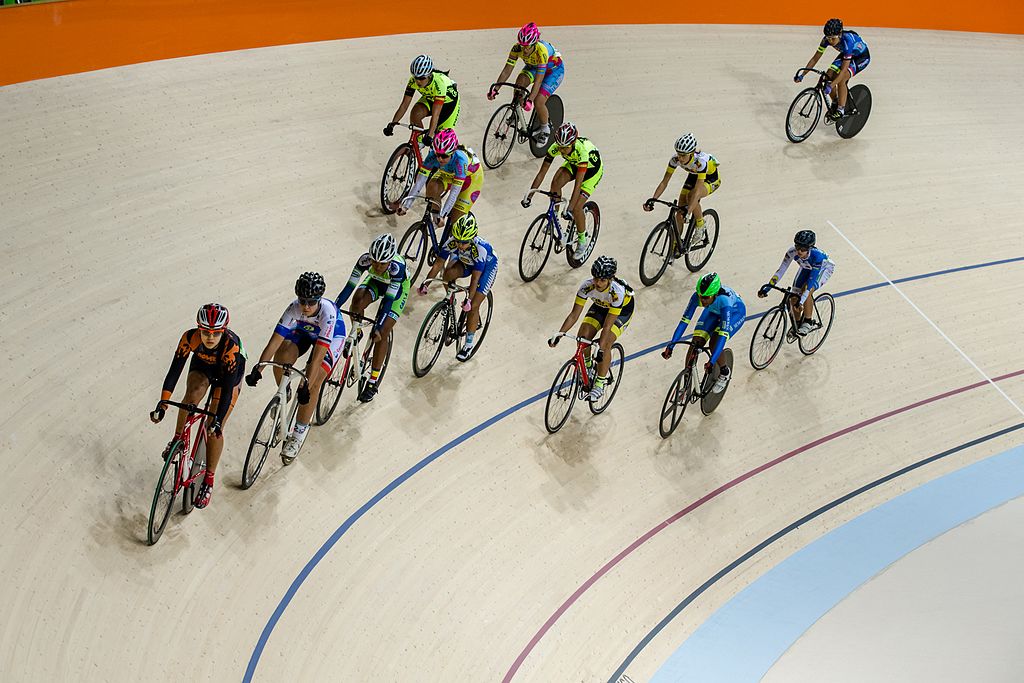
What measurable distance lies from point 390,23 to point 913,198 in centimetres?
554

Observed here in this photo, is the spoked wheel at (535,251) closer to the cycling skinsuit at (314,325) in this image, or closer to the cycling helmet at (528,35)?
the cycling helmet at (528,35)

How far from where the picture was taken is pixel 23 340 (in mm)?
6238

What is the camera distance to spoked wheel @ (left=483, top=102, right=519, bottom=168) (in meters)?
9.02

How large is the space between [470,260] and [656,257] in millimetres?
2276

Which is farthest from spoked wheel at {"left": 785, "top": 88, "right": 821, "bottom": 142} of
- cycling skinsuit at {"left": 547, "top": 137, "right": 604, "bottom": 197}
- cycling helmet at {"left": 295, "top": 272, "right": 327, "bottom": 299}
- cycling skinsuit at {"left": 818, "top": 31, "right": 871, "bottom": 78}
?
cycling helmet at {"left": 295, "top": 272, "right": 327, "bottom": 299}

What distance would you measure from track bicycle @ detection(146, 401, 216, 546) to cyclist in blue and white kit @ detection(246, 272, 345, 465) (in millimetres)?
356

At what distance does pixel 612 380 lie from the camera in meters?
6.87

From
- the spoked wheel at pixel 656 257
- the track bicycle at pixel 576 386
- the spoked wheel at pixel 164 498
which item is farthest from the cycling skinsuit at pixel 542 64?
the spoked wheel at pixel 164 498

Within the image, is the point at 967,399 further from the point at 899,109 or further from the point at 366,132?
the point at 366,132

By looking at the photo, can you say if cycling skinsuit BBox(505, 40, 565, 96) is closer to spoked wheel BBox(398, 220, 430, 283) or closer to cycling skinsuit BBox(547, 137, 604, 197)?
cycling skinsuit BBox(547, 137, 604, 197)

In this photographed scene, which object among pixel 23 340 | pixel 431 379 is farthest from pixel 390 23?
pixel 23 340

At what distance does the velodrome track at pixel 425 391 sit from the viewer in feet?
17.6

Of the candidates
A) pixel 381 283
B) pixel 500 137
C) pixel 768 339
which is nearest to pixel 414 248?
pixel 381 283

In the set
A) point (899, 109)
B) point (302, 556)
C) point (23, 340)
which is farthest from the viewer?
point (899, 109)
